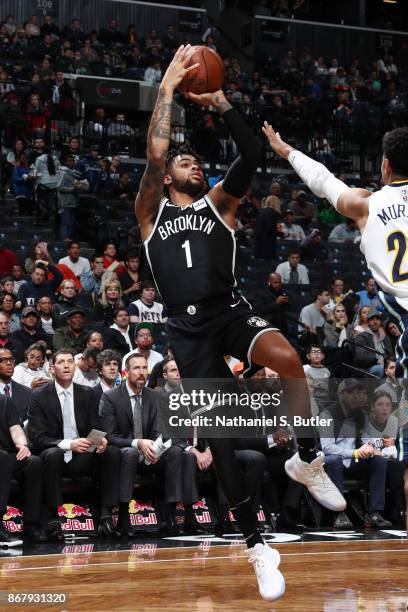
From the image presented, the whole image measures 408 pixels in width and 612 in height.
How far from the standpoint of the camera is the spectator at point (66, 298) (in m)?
11.9

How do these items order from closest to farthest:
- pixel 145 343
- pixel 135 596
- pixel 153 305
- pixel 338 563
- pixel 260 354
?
1. pixel 260 354
2. pixel 135 596
3. pixel 338 563
4. pixel 145 343
5. pixel 153 305

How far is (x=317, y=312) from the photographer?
14.0 meters

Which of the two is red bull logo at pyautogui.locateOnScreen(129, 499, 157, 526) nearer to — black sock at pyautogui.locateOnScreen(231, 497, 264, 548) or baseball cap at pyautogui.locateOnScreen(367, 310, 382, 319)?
black sock at pyautogui.locateOnScreen(231, 497, 264, 548)

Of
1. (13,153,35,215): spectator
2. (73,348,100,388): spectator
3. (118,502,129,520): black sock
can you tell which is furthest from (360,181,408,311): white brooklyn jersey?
(13,153,35,215): spectator

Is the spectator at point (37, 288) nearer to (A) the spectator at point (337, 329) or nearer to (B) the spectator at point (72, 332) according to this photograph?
(B) the spectator at point (72, 332)

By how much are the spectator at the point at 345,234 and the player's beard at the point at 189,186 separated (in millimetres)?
12092

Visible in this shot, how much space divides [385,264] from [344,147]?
1704 cm

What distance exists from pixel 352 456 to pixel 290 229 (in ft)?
26.1

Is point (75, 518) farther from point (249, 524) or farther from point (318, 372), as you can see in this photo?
point (249, 524)

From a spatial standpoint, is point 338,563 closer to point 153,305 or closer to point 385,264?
point 385,264

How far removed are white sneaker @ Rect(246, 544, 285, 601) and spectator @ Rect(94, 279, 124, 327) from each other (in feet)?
24.4

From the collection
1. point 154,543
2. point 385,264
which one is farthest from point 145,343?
point 385,264

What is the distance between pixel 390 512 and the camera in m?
9.88

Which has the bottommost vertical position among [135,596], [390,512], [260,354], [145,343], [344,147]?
[390,512]
